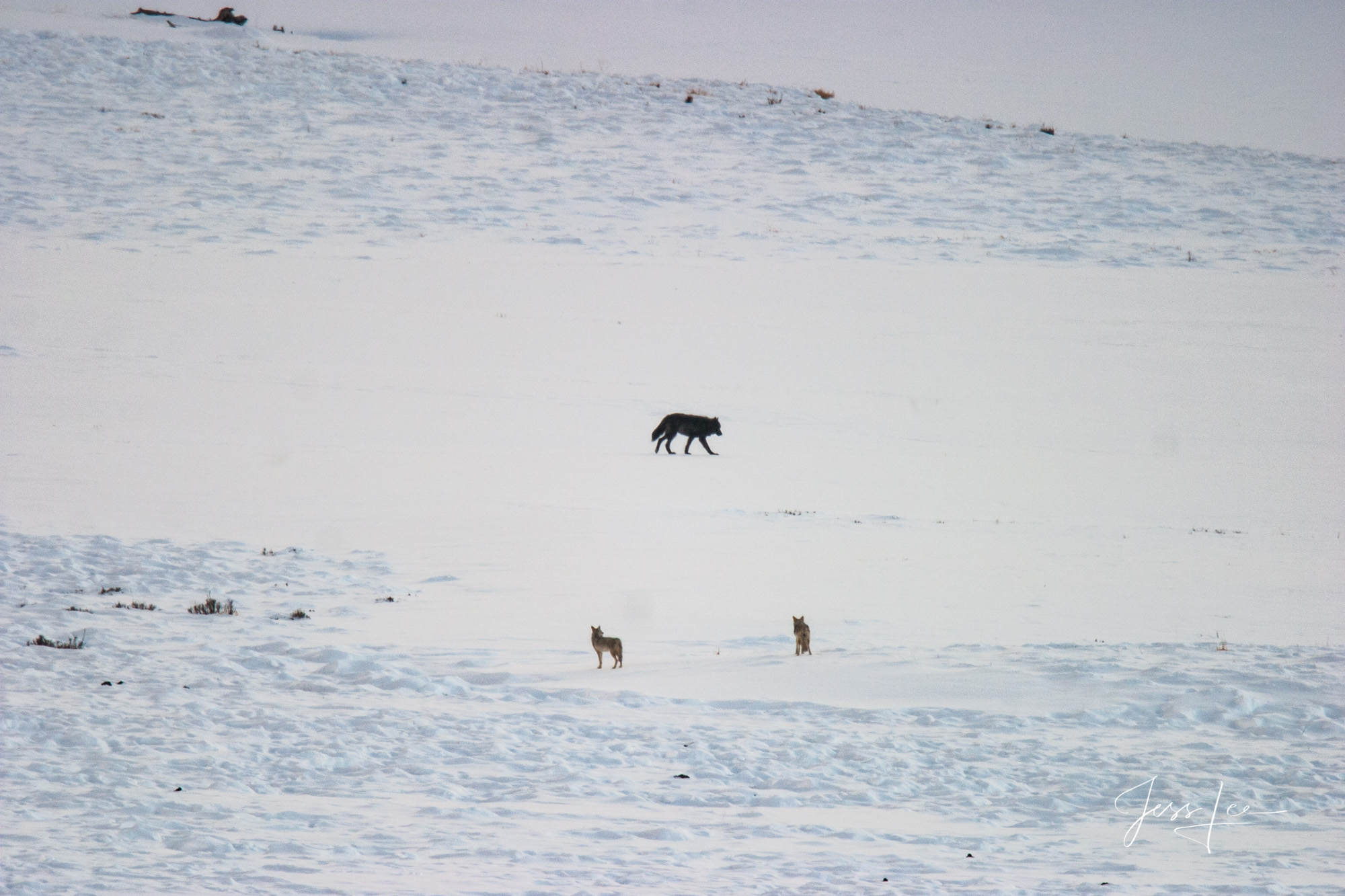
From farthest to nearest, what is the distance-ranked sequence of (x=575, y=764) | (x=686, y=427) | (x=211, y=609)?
(x=686, y=427) < (x=211, y=609) < (x=575, y=764)

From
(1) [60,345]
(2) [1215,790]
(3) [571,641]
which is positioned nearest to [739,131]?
(1) [60,345]

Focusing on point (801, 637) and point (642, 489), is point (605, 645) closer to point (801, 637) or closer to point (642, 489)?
point (801, 637)

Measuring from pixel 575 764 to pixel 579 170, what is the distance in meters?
34.0

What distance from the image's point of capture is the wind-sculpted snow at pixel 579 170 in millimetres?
35156

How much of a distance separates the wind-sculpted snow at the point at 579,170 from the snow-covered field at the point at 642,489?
0.74 feet

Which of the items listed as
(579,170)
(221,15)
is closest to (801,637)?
(579,170)

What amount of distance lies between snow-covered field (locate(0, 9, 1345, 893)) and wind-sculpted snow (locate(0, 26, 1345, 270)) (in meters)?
0.22

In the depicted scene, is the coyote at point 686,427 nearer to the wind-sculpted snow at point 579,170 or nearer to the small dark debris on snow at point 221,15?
the wind-sculpted snow at point 579,170

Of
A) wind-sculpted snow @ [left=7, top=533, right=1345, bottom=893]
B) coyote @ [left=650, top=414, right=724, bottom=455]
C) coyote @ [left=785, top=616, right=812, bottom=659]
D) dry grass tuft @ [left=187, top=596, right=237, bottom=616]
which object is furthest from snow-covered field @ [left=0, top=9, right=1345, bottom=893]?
coyote @ [left=650, top=414, right=724, bottom=455]

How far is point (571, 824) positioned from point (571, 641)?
13.5 feet

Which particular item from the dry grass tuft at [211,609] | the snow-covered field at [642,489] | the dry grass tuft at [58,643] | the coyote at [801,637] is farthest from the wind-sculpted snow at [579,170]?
the coyote at [801,637]

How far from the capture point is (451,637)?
10539 mm

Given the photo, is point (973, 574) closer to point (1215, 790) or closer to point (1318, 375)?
point (1215, 790)

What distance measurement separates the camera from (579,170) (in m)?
39.8
